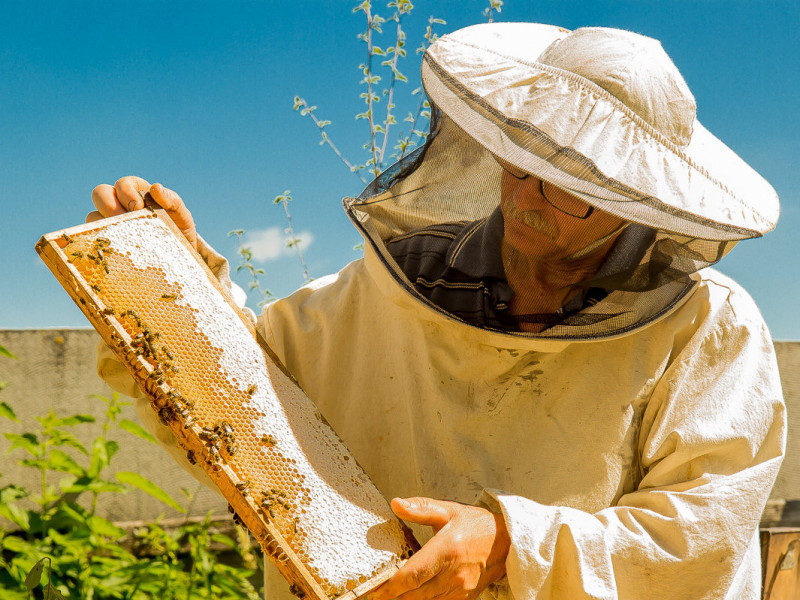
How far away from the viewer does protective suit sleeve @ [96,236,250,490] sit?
193cm

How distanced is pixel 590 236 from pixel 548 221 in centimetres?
12

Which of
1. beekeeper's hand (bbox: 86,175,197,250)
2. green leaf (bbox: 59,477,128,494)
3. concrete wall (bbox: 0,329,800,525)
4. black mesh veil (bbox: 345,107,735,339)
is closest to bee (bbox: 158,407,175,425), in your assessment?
beekeeper's hand (bbox: 86,175,197,250)

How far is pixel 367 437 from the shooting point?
7.00ft

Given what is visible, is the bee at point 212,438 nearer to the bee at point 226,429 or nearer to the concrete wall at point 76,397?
the bee at point 226,429

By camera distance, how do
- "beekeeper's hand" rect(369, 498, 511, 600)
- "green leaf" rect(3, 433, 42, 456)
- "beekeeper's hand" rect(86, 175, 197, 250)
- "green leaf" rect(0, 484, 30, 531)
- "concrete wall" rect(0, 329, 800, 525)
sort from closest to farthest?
1. "beekeeper's hand" rect(369, 498, 511, 600)
2. "beekeeper's hand" rect(86, 175, 197, 250)
3. "green leaf" rect(0, 484, 30, 531)
4. "green leaf" rect(3, 433, 42, 456)
5. "concrete wall" rect(0, 329, 800, 525)

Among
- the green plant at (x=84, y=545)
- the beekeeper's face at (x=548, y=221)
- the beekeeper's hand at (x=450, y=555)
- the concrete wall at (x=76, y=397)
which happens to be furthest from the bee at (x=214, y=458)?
the concrete wall at (x=76, y=397)

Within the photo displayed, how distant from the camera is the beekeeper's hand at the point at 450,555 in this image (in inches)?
59.8

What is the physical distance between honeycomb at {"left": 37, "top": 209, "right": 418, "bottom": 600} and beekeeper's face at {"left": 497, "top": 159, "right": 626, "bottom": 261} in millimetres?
666

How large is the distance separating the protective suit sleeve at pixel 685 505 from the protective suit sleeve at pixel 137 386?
2.67 feet

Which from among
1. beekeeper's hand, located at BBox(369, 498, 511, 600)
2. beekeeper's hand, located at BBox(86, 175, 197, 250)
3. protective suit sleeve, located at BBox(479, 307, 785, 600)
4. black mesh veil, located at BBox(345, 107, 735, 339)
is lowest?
protective suit sleeve, located at BBox(479, 307, 785, 600)

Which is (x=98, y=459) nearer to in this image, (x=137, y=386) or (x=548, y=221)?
(x=137, y=386)

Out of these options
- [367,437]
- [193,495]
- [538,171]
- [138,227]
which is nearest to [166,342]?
[138,227]

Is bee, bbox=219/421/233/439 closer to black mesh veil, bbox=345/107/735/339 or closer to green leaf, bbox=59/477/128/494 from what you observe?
black mesh veil, bbox=345/107/735/339

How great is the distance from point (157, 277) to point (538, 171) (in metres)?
0.87
